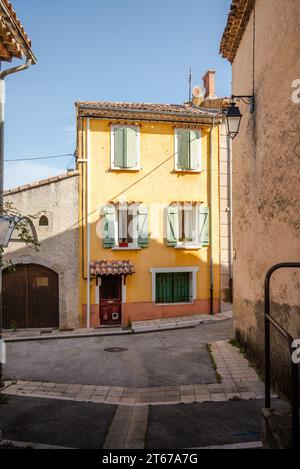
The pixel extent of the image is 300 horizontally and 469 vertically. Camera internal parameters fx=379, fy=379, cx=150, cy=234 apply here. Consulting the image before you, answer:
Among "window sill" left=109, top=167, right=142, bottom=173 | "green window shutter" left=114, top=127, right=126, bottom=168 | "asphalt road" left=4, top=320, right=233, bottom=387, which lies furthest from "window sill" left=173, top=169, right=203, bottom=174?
"asphalt road" left=4, top=320, right=233, bottom=387

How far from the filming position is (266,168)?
784 cm

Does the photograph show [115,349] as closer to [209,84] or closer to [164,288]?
[164,288]

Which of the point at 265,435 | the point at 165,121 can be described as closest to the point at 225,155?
the point at 165,121

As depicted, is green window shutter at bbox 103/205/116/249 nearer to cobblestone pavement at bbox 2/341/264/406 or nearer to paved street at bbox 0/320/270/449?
paved street at bbox 0/320/270/449

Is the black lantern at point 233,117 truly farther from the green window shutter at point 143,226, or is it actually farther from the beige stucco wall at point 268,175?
the green window shutter at point 143,226

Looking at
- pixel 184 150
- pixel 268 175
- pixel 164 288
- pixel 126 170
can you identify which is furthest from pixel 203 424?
pixel 184 150

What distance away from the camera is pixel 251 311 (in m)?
9.10

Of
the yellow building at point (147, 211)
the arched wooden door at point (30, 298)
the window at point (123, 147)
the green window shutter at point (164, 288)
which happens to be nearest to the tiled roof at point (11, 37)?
the yellow building at point (147, 211)

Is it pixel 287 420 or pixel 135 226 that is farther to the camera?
pixel 135 226

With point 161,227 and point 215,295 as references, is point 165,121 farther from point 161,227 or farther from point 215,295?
point 215,295

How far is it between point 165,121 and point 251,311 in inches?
362

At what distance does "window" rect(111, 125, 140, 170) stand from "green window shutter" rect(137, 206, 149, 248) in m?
1.75

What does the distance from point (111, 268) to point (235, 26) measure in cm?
906

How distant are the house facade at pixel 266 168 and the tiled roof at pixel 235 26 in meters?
0.02
